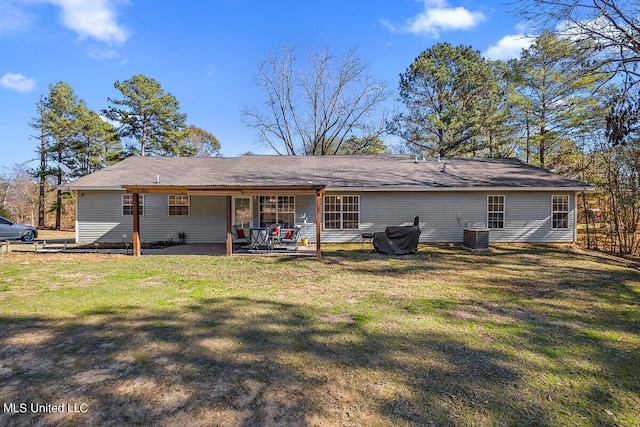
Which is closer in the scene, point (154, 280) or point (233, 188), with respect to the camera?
point (154, 280)

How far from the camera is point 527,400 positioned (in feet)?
8.52

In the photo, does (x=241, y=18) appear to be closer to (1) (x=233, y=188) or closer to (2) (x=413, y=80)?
(1) (x=233, y=188)

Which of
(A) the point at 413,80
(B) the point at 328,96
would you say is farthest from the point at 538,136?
(B) the point at 328,96

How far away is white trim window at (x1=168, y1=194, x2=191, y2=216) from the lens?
12.9m

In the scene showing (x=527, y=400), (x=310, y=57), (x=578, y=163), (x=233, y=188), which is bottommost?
(x=527, y=400)

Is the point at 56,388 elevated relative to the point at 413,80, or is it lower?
lower

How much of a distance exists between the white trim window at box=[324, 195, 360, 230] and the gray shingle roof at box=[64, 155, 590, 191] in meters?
0.69

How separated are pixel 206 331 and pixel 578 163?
67.7 feet

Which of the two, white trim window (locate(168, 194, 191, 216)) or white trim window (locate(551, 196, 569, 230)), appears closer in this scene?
white trim window (locate(551, 196, 569, 230))

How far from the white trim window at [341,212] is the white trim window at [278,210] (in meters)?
1.34

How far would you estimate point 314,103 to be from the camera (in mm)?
23953

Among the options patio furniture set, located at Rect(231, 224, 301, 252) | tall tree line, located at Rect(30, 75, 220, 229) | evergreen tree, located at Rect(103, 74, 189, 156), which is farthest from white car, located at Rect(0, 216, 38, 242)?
evergreen tree, located at Rect(103, 74, 189, 156)

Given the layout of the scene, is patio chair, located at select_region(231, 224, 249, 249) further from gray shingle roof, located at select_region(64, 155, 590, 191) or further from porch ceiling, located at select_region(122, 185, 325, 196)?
porch ceiling, located at select_region(122, 185, 325, 196)

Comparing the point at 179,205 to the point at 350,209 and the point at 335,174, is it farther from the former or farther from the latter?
the point at 350,209
